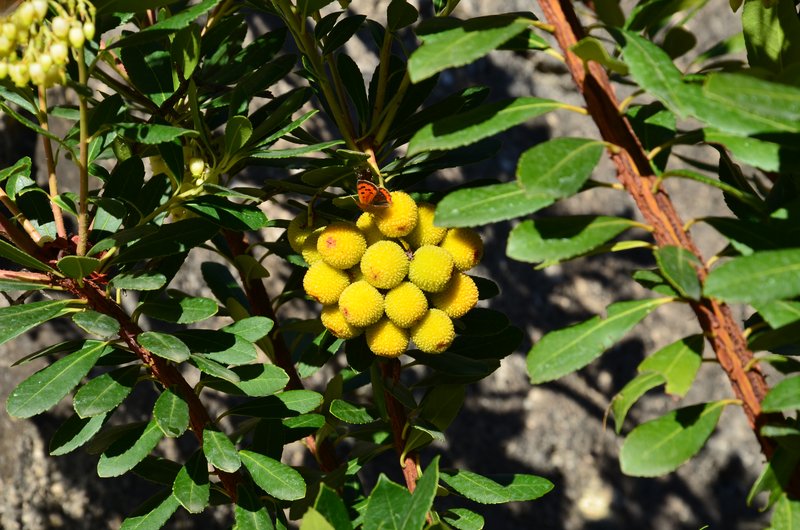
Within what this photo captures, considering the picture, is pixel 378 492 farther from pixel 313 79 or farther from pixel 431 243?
pixel 313 79

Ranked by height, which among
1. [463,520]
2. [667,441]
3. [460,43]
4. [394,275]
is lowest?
[463,520]

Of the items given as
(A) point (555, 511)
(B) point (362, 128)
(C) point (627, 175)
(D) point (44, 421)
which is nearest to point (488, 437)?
(A) point (555, 511)

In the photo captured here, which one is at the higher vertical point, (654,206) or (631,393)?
(654,206)

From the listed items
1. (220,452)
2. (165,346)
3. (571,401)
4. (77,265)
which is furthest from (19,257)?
(571,401)

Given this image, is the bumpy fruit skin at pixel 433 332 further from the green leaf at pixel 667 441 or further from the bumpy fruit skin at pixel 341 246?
the green leaf at pixel 667 441

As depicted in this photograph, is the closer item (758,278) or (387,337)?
(758,278)

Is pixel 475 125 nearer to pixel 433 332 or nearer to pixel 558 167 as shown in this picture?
pixel 558 167
